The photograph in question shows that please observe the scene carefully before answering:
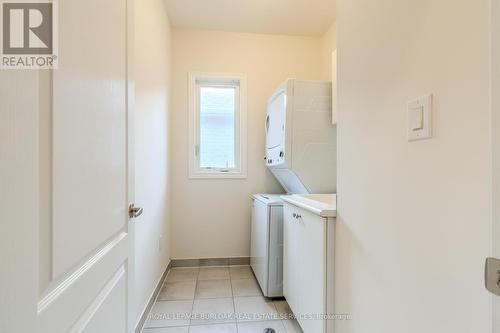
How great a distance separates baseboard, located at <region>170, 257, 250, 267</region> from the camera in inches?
114

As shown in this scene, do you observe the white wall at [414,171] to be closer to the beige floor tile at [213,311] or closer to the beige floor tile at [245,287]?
the beige floor tile at [213,311]

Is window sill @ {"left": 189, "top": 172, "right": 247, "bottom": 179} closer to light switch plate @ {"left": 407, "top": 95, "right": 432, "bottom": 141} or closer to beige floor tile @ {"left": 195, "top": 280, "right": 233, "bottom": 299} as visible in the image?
beige floor tile @ {"left": 195, "top": 280, "right": 233, "bottom": 299}

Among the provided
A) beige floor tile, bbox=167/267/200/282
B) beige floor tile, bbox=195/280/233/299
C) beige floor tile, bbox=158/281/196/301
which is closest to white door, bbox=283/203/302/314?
beige floor tile, bbox=195/280/233/299

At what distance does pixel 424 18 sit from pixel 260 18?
2.24 metres

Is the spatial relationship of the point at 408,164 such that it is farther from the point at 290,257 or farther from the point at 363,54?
the point at 290,257

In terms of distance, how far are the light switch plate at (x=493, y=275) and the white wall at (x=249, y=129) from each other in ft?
8.43

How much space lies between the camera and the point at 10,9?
0.43 metres

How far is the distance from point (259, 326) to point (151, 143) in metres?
1.60

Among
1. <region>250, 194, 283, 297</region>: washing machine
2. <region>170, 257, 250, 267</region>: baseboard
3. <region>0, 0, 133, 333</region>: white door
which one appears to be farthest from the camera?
<region>170, 257, 250, 267</region>: baseboard

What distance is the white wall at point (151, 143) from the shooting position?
1.71 metres

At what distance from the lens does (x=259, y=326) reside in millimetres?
1826

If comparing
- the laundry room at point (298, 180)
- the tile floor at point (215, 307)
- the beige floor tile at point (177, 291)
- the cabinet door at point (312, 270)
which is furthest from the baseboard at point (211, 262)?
the cabinet door at point (312, 270)

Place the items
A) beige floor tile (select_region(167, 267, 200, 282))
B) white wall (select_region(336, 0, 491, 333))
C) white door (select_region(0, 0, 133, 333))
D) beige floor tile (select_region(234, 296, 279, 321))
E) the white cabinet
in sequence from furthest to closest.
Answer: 1. beige floor tile (select_region(167, 267, 200, 282))
2. beige floor tile (select_region(234, 296, 279, 321))
3. the white cabinet
4. white wall (select_region(336, 0, 491, 333))
5. white door (select_region(0, 0, 133, 333))

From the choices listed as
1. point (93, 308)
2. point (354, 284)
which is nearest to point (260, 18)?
point (354, 284)
